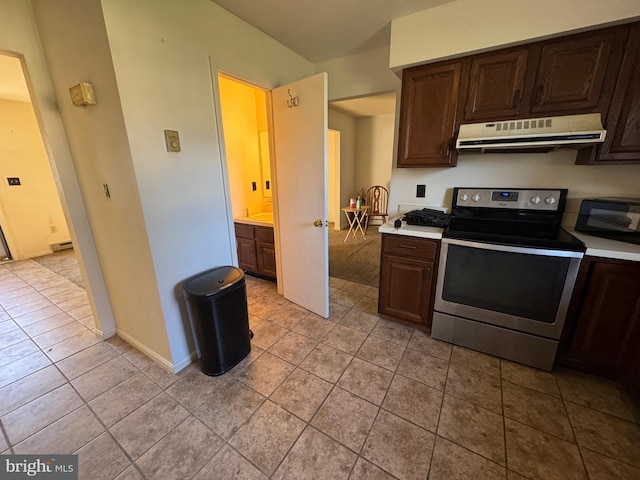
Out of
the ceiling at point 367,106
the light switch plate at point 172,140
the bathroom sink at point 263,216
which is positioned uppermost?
the ceiling at point 367,106

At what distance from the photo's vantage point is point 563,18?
60.3 inches

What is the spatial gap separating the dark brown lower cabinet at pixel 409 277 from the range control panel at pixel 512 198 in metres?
0.64

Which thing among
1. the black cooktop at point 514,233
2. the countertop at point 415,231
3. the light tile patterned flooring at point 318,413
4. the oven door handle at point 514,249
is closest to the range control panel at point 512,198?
the black cooktop at point 514,233

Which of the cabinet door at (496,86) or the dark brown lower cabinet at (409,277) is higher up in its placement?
the cabinet door at (496,86)

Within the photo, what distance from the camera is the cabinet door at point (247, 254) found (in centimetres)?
310

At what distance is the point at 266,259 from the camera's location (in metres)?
3.03

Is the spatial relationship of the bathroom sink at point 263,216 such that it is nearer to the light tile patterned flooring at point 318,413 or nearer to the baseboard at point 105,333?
the light tile patterned flooring at point 318,413

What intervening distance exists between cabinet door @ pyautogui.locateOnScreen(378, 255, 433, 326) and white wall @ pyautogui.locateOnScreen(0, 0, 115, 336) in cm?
237

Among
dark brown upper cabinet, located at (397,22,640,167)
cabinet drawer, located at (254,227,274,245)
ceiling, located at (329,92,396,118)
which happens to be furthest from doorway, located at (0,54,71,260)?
dark brown upper cabinet, located at (397,22,640,167)

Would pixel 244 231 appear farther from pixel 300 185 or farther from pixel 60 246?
pixel 60 246

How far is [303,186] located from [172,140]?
102 centimetres

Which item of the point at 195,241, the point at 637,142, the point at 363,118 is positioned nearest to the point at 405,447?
the point at 195,241
